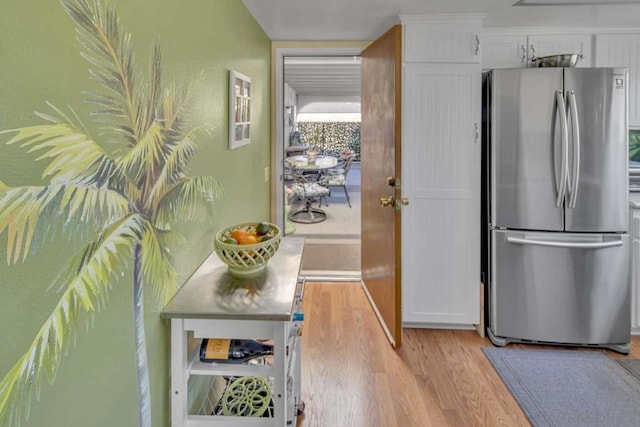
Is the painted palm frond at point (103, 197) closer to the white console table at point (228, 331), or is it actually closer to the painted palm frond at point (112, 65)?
the painted palm frond at point (112, 65)

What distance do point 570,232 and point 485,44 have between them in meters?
1.42

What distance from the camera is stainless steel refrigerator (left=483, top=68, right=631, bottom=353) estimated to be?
2.35m

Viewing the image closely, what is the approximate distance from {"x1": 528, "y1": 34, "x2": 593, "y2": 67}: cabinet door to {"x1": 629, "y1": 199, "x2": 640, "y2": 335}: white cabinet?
Result: 1032mm

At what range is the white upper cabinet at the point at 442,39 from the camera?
256 cm

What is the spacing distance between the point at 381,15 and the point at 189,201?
1.88 m

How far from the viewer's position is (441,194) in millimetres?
2660

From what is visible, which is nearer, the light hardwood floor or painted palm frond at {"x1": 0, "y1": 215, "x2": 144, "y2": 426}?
painted palm frond at {"x1": 0, "y1": 215, "x2": 144, "y2": 426}

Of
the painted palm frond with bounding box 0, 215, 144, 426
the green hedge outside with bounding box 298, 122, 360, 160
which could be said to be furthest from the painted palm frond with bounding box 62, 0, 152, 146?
the green hedge outside with bounding box 298, 122, 360, 160

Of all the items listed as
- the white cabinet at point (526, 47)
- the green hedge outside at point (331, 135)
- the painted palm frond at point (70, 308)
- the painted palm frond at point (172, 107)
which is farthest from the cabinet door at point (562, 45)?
the green hedge outside at point (331, 135)

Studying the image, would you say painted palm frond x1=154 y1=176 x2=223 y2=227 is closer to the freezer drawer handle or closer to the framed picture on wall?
the framed picture on wall

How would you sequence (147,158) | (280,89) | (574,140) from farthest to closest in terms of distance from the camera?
(280,89), (574,140), (147,158)

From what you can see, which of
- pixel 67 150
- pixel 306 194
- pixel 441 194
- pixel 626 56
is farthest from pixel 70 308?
pixel 306 194

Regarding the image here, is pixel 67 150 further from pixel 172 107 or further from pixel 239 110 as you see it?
pixel 239 110

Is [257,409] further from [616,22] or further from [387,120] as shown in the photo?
[616,22]
